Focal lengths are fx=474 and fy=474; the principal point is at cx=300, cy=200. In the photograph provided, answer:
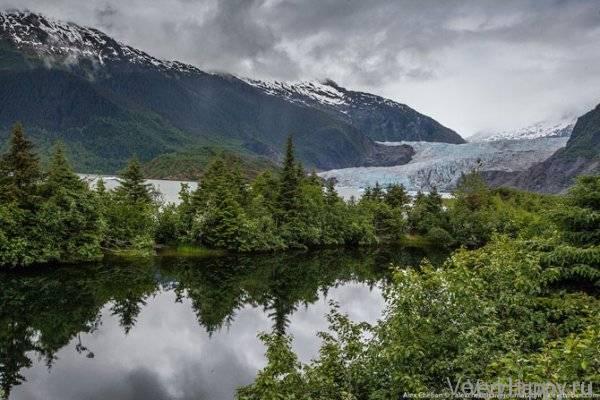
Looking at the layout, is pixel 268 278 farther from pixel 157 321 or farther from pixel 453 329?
pixel 453 329

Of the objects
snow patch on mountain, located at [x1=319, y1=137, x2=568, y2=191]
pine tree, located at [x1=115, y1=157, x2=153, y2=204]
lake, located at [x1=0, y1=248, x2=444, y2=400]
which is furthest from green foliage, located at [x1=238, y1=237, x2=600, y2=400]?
snow patch on mountain, located at [x1=319, y1=137, x2=568, y2=191]

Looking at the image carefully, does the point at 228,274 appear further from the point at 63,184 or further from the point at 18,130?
the point at 18,130

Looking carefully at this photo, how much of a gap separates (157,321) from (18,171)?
20804 millimetres

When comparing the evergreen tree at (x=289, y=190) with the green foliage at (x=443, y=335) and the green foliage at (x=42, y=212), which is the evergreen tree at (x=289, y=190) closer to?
the green foliage at (x=42, y=212)

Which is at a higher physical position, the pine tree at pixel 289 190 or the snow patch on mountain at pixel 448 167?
the snow patch on mountain at pixel 448 167

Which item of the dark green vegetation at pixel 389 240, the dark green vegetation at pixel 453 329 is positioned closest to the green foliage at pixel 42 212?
the dark green vegetation at pixel 389 240

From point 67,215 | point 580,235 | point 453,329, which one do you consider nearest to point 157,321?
point 67,215

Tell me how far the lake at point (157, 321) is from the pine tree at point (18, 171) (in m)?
6.80

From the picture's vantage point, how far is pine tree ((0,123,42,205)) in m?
40.2

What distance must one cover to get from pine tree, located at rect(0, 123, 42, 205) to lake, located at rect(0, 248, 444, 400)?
6795mm

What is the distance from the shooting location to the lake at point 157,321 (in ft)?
68.4

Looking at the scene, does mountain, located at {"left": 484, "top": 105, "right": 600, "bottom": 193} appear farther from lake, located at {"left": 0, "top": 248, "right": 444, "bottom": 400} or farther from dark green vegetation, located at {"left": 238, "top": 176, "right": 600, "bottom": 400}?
dark green vegetation, located at {"left": 238, "top": 176, "right": 600, "bottom": 400}

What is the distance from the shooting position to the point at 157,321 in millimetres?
30109

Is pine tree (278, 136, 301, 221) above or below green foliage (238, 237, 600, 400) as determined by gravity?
above
